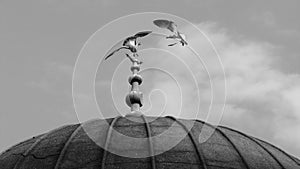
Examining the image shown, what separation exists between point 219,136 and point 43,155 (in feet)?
23.1

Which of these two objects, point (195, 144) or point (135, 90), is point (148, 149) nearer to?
point (195, 144)

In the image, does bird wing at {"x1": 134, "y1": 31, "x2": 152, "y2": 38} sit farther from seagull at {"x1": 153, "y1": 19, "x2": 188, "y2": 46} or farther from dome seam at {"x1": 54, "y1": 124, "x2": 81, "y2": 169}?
dome seam at {"x1": 54, "y1": 124, "x2": 81, "y2": 169}

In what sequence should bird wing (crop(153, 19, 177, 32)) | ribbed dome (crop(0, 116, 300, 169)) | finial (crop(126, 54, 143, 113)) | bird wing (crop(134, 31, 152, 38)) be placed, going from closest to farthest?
ribbed dome (crop(0, 116, 300, 169)) < bird wing (crop(153, 19, 177, 32)) < bird wing (crop(134, 31, 152, 38)) < finial (crop(126, 54, 143, 113))

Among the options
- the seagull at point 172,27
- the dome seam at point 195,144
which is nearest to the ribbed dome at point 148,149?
the dome seam at point 195,144

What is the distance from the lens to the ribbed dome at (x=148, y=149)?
26.8m

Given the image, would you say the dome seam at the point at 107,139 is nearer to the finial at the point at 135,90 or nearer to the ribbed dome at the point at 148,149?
the ribbed dome at the point at 148,149

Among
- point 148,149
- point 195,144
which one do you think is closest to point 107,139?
point 148,149

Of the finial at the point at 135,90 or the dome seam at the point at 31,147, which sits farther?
the finial at the point at 135,90

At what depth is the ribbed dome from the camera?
26797 mm

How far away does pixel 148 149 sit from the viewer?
27.3m

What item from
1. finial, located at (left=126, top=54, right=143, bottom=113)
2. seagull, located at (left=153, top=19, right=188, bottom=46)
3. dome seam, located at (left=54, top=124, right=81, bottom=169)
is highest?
seagull, located at (left=153, top=19, right=188, bottom=46)

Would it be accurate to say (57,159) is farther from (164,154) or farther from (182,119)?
(182,119)

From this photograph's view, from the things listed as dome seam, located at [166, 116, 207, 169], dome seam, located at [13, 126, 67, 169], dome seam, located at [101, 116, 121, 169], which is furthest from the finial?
dome seam, located at [13, 126, 67, 169]

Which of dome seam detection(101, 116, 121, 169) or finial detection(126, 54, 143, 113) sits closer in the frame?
dome seam detection(101, 116, 121, 169)
